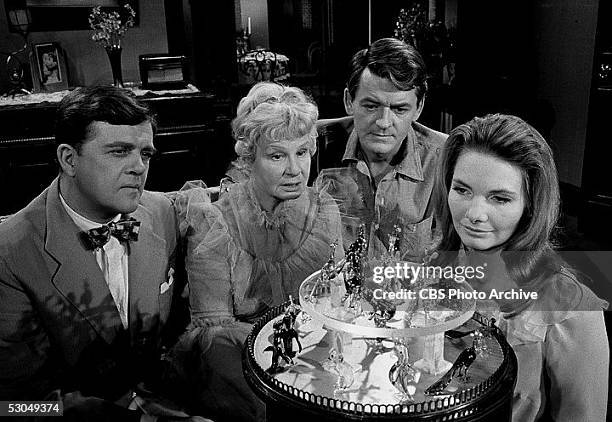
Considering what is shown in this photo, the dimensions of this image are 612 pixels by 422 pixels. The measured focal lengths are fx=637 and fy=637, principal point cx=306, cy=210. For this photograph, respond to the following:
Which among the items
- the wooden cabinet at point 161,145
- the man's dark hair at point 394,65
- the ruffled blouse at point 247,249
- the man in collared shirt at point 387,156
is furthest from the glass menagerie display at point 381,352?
the wooden cabinet at point 161,145

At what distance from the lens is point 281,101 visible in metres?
1.90

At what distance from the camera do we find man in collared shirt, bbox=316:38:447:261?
2166mm

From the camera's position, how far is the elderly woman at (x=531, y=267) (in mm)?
1421

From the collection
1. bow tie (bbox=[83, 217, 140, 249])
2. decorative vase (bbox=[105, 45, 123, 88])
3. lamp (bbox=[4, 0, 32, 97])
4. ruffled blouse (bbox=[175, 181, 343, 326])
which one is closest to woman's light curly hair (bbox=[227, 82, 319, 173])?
ruffled blouse (bbox=[175, 181, 343, 326])

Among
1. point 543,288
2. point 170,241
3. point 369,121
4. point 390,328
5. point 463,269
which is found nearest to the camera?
point 390,328

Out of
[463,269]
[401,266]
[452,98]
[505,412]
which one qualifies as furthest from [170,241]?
[452,98]

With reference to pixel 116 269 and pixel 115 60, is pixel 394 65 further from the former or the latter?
pixel 115 60

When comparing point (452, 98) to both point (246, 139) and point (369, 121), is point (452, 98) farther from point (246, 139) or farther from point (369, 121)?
point (246, 139)

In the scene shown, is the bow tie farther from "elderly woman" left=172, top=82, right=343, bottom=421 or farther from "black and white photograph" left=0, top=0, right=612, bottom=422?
"elderly woman" left=172, top=82, right=343, bottom=421

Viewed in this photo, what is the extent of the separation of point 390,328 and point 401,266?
24cm

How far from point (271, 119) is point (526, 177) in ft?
2.42

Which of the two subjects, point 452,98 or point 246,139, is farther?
point 452,98

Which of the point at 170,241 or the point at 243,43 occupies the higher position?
the point at 243,43

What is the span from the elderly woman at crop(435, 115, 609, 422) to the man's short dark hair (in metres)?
0.84
